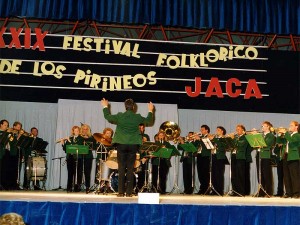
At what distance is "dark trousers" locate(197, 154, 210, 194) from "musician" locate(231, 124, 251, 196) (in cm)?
94

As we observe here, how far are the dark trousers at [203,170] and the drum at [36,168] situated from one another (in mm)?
4068

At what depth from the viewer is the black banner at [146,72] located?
558 inches

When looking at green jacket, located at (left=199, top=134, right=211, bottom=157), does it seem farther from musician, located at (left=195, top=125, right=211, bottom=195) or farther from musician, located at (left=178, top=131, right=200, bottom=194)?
musician, located at (left=178, top=131, right=200, bottom=194)

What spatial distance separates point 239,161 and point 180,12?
446 cm

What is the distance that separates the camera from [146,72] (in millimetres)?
14438

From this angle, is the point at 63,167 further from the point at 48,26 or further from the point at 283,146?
the point at 283,146

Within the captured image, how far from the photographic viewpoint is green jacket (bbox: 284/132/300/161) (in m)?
10.4

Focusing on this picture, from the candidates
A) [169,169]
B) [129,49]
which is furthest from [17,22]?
[169,169]

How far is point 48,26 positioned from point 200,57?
509 cm

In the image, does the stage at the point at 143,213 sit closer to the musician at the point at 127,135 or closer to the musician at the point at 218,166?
the musician at the point at 127,135

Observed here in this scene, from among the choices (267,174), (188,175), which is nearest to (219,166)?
(188,175)

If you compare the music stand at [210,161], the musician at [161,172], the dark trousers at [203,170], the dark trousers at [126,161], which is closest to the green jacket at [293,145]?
the music stand at [210,161]

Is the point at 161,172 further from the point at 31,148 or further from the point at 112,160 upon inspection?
the point at 112,160

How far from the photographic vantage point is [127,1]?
44.6 feet
